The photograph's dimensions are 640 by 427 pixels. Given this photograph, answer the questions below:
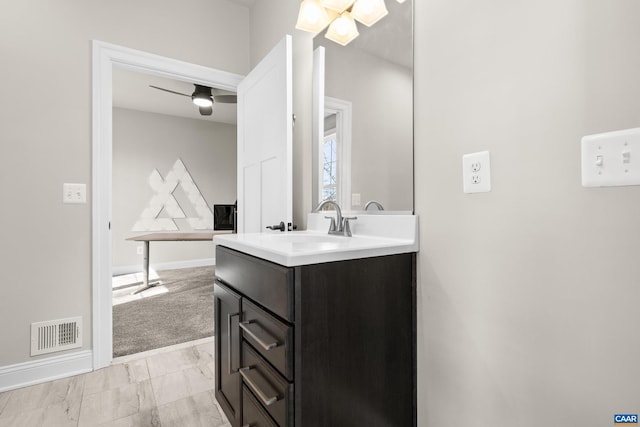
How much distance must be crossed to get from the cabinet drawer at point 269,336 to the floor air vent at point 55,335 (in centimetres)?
147

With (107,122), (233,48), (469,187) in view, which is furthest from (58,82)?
(469,187)

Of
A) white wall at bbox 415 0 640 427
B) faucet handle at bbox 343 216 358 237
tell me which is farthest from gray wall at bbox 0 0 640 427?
faucet handle at bbox 343 216 358 237

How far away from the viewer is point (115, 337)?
7.82ft

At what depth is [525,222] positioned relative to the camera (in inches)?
33.1

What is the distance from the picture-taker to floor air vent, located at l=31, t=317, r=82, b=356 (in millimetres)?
1814

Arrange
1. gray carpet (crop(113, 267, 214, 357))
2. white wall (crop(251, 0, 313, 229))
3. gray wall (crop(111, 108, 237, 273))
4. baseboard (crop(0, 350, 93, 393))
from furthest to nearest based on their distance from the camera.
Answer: gray wall (crop(111, 108, 237, 273)) < gray carpet (crop(113, 267, 214, 357)) < white wall (crop(251, 0, 313, 229)) < baseboard (crop(0, 350, 93, 393))

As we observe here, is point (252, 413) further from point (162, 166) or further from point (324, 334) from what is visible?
point (162, 166)

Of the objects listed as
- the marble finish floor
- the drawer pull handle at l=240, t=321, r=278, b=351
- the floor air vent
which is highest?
the drawer pull handle at l=240, t=321, r=278, b=351

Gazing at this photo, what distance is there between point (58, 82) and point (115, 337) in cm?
186

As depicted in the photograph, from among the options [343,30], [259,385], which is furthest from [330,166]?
[259,385]

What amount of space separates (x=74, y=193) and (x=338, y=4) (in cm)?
192

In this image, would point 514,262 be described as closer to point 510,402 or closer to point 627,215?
point 627,215

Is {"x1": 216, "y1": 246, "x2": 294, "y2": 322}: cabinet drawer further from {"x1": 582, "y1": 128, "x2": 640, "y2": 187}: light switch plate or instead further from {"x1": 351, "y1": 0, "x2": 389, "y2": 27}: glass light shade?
{"x1": 351, "y1": 0, "x2": 389, "y2": 27}: glass light shade

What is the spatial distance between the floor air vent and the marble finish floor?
0.20 metres
